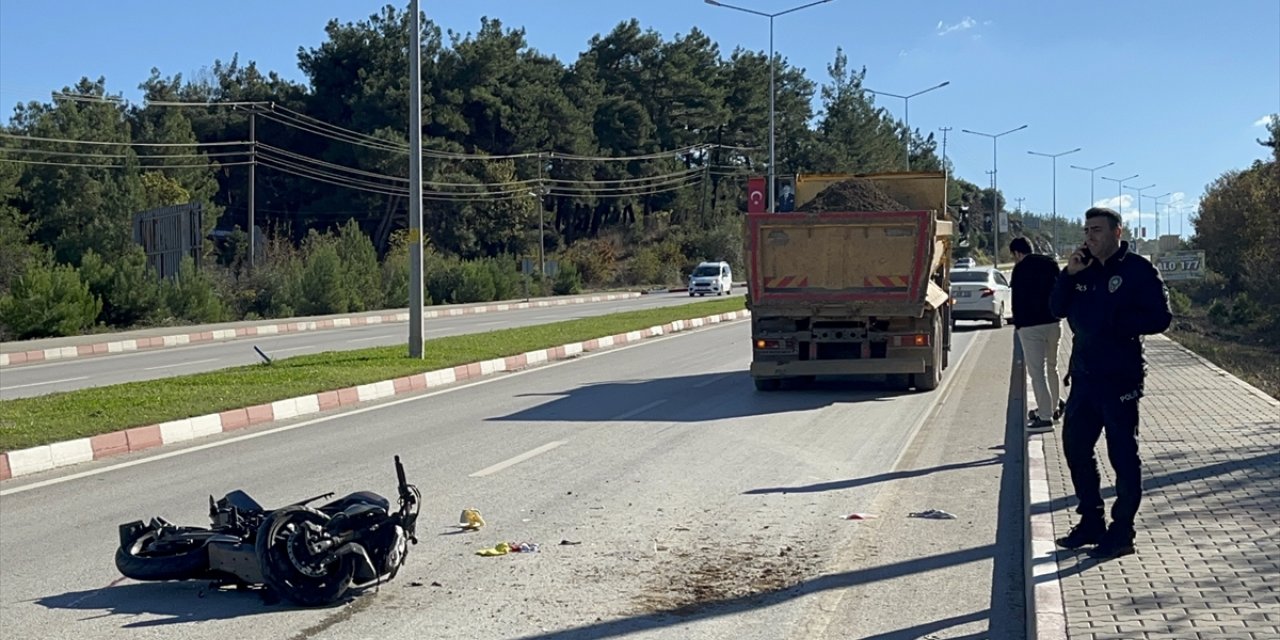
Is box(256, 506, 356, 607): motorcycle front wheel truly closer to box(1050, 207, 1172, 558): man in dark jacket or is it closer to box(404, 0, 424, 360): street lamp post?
box(1050, 207, 1172, 558): man in dark jacket

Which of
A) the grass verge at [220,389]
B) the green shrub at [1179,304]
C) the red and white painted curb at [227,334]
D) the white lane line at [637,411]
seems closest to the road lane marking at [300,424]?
the grass verge at [220,389]

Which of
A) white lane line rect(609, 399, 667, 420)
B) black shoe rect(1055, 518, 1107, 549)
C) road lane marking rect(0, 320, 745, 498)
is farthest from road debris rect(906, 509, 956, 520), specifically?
road lane marking rect(0, 320, 745, 498)

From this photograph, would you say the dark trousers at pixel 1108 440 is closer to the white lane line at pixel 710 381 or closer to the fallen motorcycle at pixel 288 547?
the fallen motorcycle at pixel 288 547

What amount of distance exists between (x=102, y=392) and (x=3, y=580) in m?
10.3

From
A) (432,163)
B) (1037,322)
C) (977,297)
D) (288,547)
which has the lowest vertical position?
(288,547)

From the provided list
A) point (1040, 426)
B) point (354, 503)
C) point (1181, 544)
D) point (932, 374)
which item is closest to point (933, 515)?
point (1181, 544)

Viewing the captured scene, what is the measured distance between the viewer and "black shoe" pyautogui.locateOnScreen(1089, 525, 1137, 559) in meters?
7.04

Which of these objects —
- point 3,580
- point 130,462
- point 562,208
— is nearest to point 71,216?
point 562,208

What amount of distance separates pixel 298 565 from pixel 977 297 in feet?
90.4

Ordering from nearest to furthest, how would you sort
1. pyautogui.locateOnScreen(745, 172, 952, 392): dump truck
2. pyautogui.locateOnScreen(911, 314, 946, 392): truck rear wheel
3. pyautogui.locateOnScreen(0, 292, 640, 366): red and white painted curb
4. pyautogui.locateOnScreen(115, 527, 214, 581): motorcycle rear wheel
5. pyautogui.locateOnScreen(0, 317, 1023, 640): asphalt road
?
pyautogui.locateOnScreen(0, 317, 1023, 640): asphalt road → pyautogui.locateOnScreen(115, 527, 214, 581): motorcycle rear wheel → pyautogui.locateOnScreen(745, 172, 952, 392): dump truck → pyautogui.locateOnScreen(911, 314, 946, 392): truck rear wheel → pyautogui.locateOnScreen(0, 292, 640, 366): red and white painted curb

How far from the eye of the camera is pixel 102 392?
1716 cm

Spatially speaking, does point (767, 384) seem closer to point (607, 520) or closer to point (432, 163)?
point (607, 520)

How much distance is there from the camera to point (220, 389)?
17.2m

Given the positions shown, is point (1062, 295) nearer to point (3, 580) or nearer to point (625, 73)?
point (3, 580)
